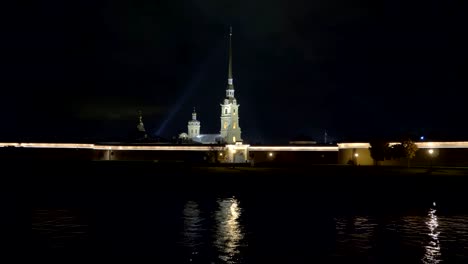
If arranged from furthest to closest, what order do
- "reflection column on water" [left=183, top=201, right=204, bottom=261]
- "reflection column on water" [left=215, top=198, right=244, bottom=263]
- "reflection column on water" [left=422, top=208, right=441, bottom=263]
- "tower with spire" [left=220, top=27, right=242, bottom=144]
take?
1. "tower with spire" [left=220, top=27, right=242, bottom=144]
2. "reflection column on water" [left=183, top=201, right=204, bottom=261]
3. "reflection column on water" [left=215, top=198, right=244, bottom=263]
4. "reflection column on water" [left=422, top=208, right=441, bottom=263]

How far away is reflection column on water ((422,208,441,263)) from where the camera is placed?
1852 cm

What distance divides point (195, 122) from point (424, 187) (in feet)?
416

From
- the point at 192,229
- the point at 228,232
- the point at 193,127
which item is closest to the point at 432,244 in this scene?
the point at 228,232

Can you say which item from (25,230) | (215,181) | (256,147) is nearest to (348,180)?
(215,181)

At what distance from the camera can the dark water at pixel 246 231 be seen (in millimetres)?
19078

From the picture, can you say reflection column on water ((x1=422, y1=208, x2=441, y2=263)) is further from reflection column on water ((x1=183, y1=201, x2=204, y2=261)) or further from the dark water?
reflection column on water ((x1=183, y1=201, x2=204, y2=261))

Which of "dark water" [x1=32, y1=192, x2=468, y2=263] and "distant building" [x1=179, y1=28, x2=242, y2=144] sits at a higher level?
"distant building" [x1=179, y1=28, x2=242, y2=144]

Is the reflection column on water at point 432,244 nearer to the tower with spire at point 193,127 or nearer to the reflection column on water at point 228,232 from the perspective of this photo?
the reflection column on water at point 228,232

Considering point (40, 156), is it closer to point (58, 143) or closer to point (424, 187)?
point (58, 143)

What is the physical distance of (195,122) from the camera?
168500 millimetres

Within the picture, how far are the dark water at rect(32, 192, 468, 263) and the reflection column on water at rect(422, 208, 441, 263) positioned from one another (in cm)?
3

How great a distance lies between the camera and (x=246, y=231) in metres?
23.7

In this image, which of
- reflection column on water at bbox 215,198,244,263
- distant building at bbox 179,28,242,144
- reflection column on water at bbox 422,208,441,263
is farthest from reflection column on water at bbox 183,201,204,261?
distant building at bbox 179,28,242,144

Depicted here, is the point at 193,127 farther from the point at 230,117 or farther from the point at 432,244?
the point at 432,244
